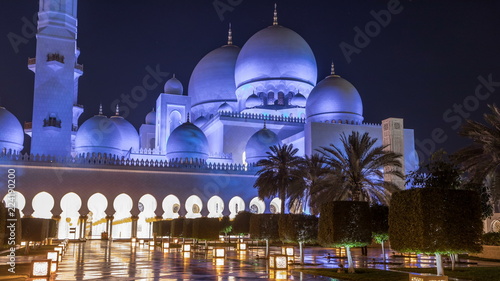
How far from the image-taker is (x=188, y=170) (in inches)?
1278

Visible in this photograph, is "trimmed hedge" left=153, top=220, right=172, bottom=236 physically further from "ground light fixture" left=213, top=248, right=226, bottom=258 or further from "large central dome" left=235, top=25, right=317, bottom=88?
"large central dome" left=235, top=25, right=317, bottom=88

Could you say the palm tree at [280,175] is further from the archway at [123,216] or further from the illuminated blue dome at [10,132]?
the illuminated blue dome at [10,132]

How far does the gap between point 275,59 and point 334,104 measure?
5941 millimetres

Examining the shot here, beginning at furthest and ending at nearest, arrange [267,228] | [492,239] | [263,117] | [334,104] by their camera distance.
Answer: [263,117] → [334,104] → [267,228] → [492,239]

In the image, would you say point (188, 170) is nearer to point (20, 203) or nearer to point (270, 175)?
point (270, 175)

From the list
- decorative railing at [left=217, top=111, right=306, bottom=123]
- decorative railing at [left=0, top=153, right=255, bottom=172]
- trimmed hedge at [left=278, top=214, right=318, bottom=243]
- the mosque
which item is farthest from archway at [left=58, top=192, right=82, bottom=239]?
trimmed hedge at [left=278, top=214, right=318, bottom=243]

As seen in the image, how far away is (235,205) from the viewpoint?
36000 millimetres

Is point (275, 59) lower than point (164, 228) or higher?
higher

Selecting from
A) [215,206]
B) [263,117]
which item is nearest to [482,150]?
[263,117]

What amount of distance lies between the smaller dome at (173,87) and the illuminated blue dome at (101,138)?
5279 mm

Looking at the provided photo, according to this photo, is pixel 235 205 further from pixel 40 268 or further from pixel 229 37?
pixel 40 268

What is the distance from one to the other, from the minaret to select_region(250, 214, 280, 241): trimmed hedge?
17482mm

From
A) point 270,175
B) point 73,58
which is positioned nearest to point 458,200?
point 270,175

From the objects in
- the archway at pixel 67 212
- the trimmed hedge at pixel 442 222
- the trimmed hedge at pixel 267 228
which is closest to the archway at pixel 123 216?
the archway at pixel 67 212
